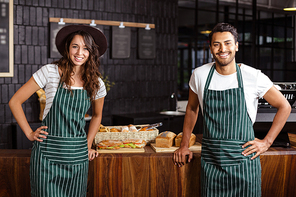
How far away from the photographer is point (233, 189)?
2.08 m

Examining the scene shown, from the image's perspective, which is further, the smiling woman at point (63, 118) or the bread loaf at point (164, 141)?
the bread loaf at point (164, 141)

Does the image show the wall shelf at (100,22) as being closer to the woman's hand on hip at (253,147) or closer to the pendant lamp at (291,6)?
the pendant lamp at (291,6)

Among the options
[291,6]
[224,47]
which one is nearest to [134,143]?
[224,47]

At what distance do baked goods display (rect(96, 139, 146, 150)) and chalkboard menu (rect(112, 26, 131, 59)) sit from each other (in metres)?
3.65

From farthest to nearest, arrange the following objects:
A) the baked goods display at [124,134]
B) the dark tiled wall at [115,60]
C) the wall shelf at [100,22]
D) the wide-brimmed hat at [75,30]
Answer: the wall shelf at [100,22] → the dark tiled wall at [115,60] → the baked goods display at [124,134] → the wide-brimmed hat at [75,30]

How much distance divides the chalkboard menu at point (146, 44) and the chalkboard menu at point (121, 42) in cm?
25

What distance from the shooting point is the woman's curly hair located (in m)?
2.05

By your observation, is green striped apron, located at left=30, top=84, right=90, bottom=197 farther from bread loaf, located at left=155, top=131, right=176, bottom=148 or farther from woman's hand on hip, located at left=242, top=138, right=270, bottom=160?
woman's hand on hip, located at left=242, top=138, right=270, bottom=160

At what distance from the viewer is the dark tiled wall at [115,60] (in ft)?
17.0

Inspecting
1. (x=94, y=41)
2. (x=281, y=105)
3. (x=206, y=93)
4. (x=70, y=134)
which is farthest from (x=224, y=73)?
(x=70, y=134)

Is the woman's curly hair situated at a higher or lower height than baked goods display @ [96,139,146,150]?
higher

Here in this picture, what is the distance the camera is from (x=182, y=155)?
235 cm

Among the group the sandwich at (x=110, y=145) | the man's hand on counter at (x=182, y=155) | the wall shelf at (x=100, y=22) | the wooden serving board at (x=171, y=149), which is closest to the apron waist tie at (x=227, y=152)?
the man's hand on counter at (x=182, y=155)

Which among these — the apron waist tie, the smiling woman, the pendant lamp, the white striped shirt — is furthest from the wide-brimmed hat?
the pendant lamp
